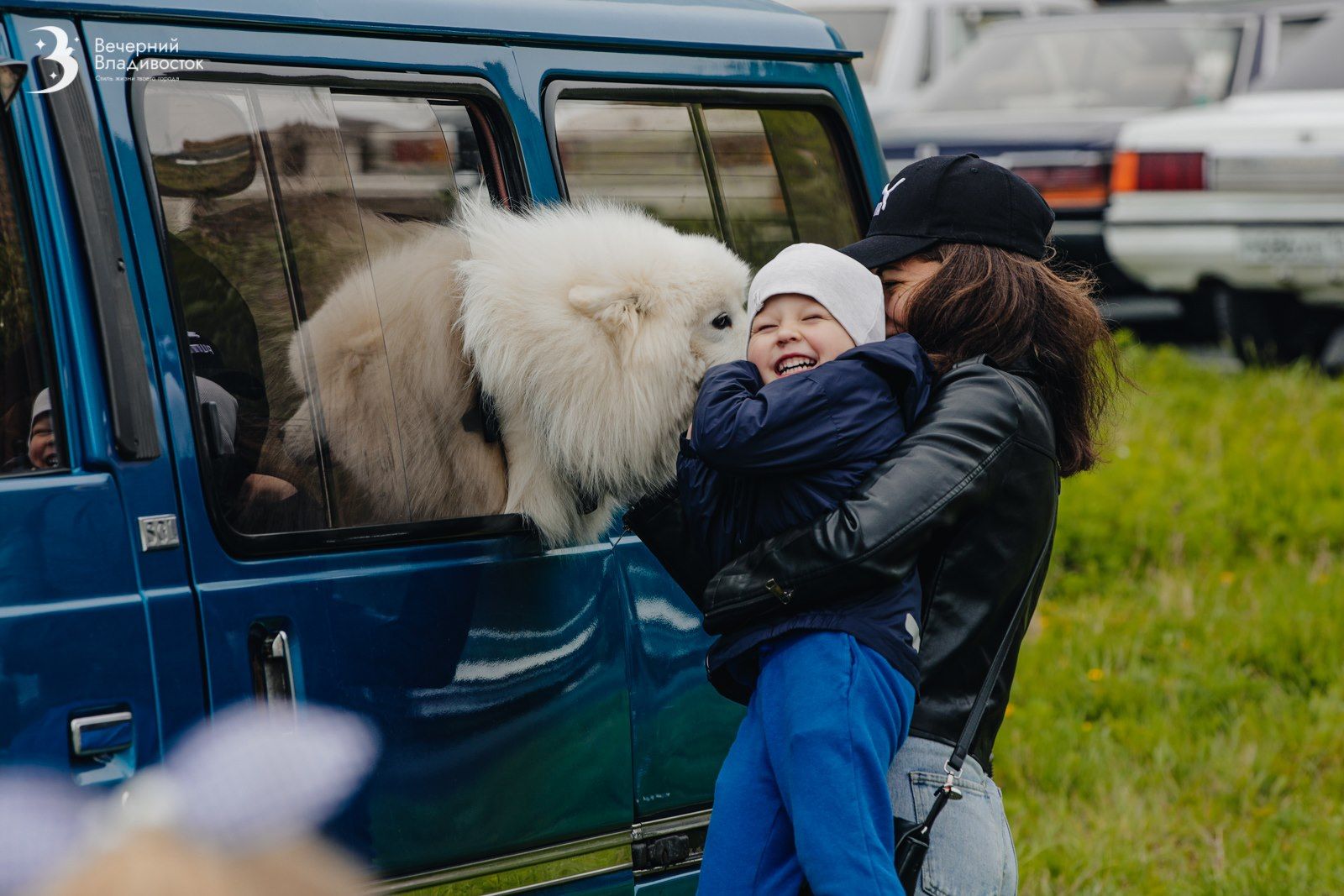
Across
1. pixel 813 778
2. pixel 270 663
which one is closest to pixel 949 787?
pixel 813 778

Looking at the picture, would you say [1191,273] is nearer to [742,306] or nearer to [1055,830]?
[1055,830]

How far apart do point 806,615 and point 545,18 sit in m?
1.33

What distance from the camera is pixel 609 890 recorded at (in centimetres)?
269

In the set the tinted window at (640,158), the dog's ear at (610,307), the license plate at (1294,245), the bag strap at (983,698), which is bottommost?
the license plate at (1294,245)

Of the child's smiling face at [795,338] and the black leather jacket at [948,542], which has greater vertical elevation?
the child's smiling face at [795,338]

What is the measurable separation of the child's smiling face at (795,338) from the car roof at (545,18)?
838 millimetres

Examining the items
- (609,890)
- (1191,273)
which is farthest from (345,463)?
(1191,273)

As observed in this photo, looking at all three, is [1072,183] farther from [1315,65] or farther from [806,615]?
[806,615]

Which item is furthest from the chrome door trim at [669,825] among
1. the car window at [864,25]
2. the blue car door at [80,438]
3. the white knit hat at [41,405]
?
the car window at [864,25]

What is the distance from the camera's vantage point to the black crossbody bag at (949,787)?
2043 millimetres

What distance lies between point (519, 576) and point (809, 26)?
1.48 metres

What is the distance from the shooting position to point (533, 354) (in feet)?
7.57

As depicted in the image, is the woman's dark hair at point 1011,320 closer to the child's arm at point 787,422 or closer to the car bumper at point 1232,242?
the child's arm at point 787,422

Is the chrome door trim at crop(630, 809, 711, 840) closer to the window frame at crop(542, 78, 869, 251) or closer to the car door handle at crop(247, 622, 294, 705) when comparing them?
the car door handle at crop(247, 622, 294, 705)
